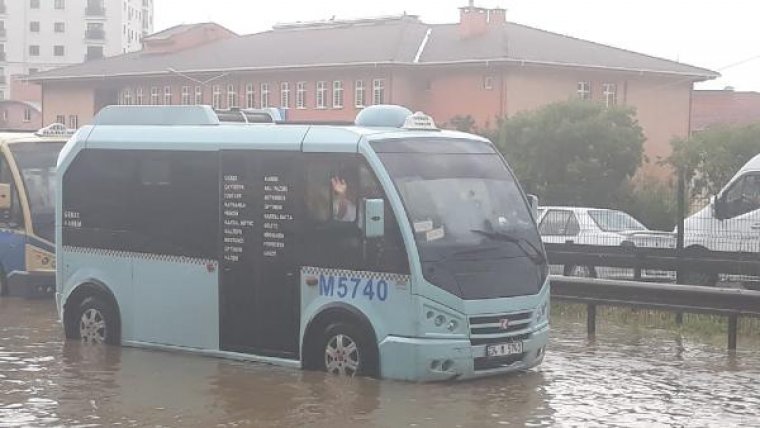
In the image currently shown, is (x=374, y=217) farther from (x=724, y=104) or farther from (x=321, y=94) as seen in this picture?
(x=724, y=104)

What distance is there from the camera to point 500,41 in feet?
195

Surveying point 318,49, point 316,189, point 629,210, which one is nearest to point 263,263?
point 316,189

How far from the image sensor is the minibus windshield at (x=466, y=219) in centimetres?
1123

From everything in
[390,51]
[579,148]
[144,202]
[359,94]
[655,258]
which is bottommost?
[655,258]

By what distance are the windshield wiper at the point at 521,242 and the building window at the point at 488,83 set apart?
46.3 m

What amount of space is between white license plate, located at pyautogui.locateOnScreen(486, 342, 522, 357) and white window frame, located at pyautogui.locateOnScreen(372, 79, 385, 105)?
49.2 metres

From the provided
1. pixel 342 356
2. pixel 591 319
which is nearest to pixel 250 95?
pixel 591 319

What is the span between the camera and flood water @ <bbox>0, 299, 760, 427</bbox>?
1014 cm

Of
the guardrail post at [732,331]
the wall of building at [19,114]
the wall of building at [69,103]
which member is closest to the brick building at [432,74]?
the wall of building at [69,103]

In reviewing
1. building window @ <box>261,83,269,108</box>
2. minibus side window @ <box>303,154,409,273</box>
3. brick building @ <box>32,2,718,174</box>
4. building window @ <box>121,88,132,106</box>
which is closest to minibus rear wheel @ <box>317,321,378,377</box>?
minibus side window @ <box>303,154,409,273</box>

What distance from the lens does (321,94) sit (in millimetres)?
62938

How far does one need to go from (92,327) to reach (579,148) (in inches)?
1133

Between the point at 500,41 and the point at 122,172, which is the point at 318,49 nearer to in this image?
the point at 500,41

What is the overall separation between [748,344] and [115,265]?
24.6 feet
